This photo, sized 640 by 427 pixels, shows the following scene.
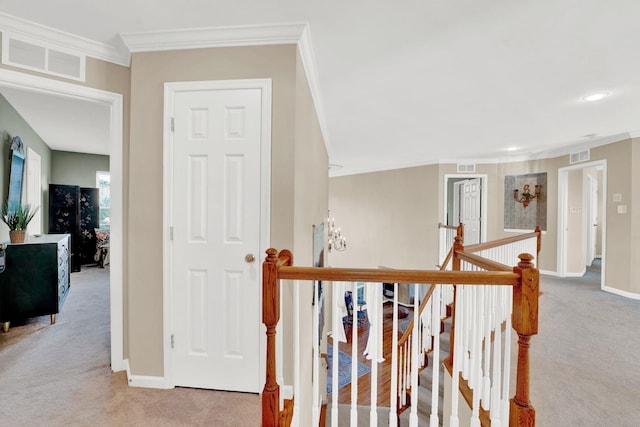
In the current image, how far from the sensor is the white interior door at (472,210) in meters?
6.35

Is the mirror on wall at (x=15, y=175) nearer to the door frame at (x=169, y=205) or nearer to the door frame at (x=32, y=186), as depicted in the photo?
the door frame at (x=32, y=186)

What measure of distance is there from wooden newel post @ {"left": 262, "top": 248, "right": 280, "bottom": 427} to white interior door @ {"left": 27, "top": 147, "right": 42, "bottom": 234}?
174 inches

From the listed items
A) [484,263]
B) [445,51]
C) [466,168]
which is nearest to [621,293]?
[466,168]

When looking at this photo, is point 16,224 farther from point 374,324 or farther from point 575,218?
point 575,218

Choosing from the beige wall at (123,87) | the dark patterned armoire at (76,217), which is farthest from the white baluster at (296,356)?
the dark patterned armoire at (76,217)

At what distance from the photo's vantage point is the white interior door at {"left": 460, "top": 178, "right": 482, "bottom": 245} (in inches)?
250

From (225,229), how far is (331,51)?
1488 mm

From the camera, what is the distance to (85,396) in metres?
1.80

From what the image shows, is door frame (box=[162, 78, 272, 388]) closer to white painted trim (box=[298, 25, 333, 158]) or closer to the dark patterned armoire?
white painted trim (box=[298, 25, 333, 158])

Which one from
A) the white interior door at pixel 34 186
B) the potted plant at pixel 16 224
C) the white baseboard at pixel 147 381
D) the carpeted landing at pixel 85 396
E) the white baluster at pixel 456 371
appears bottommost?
the carpeted landing at pixel 85 396

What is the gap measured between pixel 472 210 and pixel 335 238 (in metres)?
3.77

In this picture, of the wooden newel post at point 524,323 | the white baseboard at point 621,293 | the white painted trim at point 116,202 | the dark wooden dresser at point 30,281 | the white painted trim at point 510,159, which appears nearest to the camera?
the wooden newel post at point 524,323

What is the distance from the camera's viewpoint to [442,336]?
11.4ft

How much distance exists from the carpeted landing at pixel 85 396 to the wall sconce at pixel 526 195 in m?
6.14
